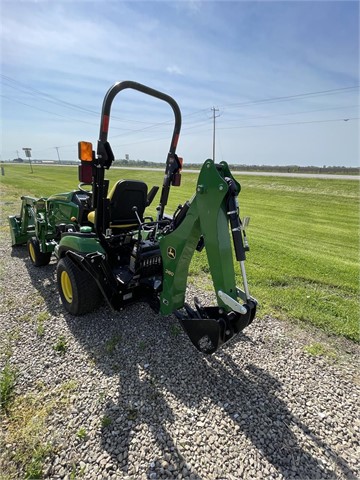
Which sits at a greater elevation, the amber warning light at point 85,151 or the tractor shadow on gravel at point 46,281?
the amber warning light at point 85,151

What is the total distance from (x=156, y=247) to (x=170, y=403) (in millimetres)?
1825

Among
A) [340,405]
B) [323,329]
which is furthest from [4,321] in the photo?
[323,329]

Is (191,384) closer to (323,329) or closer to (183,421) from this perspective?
(183,421)

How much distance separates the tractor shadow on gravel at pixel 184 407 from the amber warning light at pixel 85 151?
6.93 feet

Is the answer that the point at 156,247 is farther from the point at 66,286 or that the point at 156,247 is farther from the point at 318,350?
the point at 318,350

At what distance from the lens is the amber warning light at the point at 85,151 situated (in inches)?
113

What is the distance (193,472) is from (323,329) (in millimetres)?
2543

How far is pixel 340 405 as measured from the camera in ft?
8.50

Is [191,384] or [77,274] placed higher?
[77,274]

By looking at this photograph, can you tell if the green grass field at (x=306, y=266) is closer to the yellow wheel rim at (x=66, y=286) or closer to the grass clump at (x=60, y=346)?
the yellow wheel rim at (x=66, y=286)

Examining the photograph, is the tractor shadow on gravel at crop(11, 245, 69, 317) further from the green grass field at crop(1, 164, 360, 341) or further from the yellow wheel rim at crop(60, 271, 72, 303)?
the green grass field at crop(1, 164, 360, 341)

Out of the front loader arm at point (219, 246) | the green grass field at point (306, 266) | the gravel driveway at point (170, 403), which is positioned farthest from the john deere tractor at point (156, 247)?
the green grass field at point (306, 266)

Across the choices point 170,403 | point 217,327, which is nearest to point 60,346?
point 170,403

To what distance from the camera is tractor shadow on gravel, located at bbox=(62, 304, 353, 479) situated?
2.10 m
